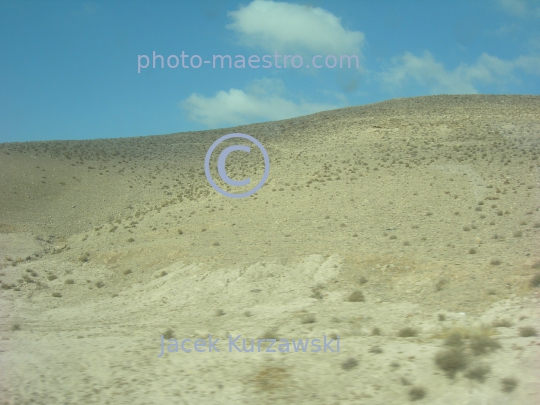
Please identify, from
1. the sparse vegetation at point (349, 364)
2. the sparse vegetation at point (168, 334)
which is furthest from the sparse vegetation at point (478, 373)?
the sparse vegetation at point (168, 334)

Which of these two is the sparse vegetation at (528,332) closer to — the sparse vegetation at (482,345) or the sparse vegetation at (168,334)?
the sparse vegetation at (482,345)

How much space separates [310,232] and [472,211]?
257 inches

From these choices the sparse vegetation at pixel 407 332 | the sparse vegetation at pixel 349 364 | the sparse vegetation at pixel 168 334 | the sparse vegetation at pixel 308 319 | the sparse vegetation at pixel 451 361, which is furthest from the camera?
the sparse vegetation at pixel 308 319

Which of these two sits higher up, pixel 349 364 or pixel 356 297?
pixel 356 297

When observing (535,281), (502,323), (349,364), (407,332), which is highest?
(535,281)

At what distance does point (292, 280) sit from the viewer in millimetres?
16016

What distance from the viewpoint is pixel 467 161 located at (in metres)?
32.6

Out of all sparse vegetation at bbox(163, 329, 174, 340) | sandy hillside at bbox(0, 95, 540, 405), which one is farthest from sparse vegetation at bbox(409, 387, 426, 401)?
sparse vegetation at bbox(163, 329, 174, 340)

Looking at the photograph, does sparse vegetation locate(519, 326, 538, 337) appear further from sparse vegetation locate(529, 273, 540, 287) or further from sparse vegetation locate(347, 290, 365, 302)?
sparse vegetation locate(347, 290, 365, 302)

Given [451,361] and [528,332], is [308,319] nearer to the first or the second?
[451,361]

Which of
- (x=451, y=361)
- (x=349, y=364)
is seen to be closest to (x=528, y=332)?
(x=451, y=361)

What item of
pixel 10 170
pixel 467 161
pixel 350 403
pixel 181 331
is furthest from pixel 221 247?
pixel 10 170

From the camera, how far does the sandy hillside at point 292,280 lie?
834 centimetres

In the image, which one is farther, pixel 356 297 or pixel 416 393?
pixel 356 297
